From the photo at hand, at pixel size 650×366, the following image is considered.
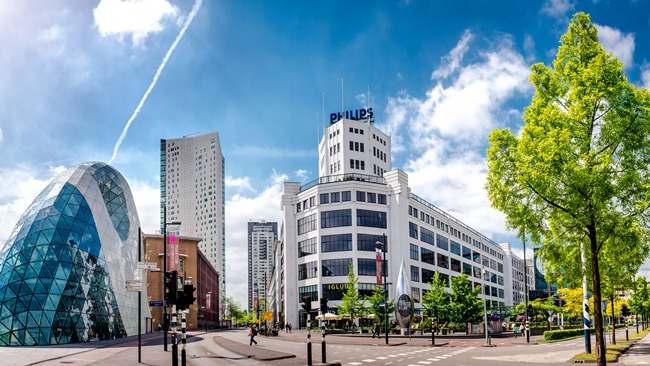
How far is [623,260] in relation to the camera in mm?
26109

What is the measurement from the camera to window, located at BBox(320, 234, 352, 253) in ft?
303

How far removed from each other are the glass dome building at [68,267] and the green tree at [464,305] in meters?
44.4

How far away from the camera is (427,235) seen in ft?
364

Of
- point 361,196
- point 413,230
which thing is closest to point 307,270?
point 361,196

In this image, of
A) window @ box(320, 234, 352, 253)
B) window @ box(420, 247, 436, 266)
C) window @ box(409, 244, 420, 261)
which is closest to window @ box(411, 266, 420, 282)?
window @ box(409, 244, 420, 261)

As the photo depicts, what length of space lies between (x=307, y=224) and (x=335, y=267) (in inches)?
401

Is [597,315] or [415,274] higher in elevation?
[597,315]

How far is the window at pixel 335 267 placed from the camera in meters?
91.4

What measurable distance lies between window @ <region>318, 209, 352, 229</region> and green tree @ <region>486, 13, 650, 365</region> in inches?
2705

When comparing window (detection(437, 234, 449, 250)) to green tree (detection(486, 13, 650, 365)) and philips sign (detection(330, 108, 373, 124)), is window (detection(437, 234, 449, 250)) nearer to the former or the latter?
philips sign (detection(330, 108, 373, 124))

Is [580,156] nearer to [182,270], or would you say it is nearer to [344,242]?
[344,242]

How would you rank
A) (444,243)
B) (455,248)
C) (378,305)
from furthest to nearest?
(455,248) → (444,243) → (378,305)

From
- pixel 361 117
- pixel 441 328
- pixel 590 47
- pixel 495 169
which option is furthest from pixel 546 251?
pixel 361 117

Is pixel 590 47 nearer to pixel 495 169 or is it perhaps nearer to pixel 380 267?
pixel 495 169
